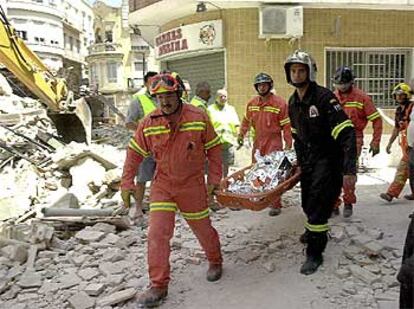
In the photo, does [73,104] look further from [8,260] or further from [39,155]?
[8,260]

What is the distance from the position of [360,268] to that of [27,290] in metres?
2.93

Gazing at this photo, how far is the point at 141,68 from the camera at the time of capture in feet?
Answer: 153

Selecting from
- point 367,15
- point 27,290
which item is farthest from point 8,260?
point 367,15

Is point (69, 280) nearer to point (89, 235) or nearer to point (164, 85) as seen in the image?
point (89, 235)

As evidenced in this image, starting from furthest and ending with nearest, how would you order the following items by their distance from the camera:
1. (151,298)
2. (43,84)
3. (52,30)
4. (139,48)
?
(139,48) < (52,30) < (43,84) < (151,298)

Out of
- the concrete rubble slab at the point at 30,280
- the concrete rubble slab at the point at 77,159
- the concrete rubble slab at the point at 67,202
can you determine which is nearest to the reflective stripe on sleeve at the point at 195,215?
the concrete rubble slab at the point at 30,280

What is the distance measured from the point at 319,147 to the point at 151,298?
6.04 feet

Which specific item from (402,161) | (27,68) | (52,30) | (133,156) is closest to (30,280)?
(133,156)

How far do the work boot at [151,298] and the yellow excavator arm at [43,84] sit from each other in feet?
22.8

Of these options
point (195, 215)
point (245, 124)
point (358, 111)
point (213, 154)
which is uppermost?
point (358, 111)

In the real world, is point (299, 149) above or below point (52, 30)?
below

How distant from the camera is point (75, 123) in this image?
1366cm

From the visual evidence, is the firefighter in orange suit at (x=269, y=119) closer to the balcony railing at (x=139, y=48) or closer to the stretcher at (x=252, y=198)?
the stretcher at (x=252, y=198)

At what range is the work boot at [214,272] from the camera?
4.10 meters
